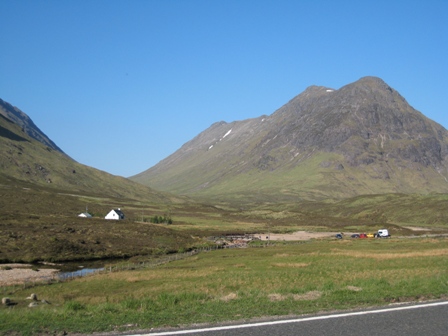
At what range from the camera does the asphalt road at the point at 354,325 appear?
13.2 meters

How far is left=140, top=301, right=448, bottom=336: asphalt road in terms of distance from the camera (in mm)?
13242

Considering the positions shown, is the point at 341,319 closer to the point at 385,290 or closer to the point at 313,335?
the point at 313,335

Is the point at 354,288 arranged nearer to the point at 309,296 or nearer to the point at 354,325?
the point at 309,296

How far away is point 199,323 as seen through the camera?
14703 mm

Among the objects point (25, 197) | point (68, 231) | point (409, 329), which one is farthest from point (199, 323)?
point (25, 197)

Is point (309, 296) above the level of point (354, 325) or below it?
above

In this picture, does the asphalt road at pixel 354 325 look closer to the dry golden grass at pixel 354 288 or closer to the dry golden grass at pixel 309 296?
the dry golden grass at pixel 309 296

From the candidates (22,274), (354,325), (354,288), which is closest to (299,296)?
(354,288)

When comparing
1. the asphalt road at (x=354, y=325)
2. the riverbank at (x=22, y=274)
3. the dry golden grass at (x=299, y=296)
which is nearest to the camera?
the asphalt road at (x=354, y=325)

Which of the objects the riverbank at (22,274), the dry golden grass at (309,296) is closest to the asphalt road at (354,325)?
the dry golden grass at (309,296)

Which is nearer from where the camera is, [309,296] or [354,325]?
[354,325]

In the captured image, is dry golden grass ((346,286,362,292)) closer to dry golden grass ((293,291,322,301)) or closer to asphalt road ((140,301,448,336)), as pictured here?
dry golden grass ((293,291,322,301))

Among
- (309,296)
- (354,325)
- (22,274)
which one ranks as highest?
(22,274)

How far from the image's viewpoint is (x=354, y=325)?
45.8ft
